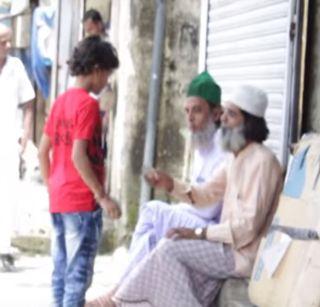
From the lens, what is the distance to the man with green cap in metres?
5.44

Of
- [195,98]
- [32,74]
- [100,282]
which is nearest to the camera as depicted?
[195,98]

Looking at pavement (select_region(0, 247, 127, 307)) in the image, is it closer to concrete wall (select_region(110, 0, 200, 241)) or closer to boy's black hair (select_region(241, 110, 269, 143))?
concrete wall (select_region(110, 0, 200, 241))

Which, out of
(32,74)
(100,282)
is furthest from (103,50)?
(32,74)

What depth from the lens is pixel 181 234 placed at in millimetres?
4996

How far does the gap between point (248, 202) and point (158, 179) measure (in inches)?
23.4

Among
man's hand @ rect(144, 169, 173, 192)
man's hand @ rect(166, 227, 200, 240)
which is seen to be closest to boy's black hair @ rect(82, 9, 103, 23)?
man's hand @ rect(144, 169, 173, 192)

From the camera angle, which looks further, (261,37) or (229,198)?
(261,37)

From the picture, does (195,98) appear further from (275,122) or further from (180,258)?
(180,258)

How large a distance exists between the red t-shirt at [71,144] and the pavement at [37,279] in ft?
4.75

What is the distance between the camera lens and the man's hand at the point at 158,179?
17.2 feet

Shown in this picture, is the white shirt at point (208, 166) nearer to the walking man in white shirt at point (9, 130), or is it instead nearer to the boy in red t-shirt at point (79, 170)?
the boy in red t-shirt at point (79, 170)

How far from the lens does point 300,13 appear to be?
554 centimetres

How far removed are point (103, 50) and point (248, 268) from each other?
135 cm

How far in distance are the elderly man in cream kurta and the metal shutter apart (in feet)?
2.14
